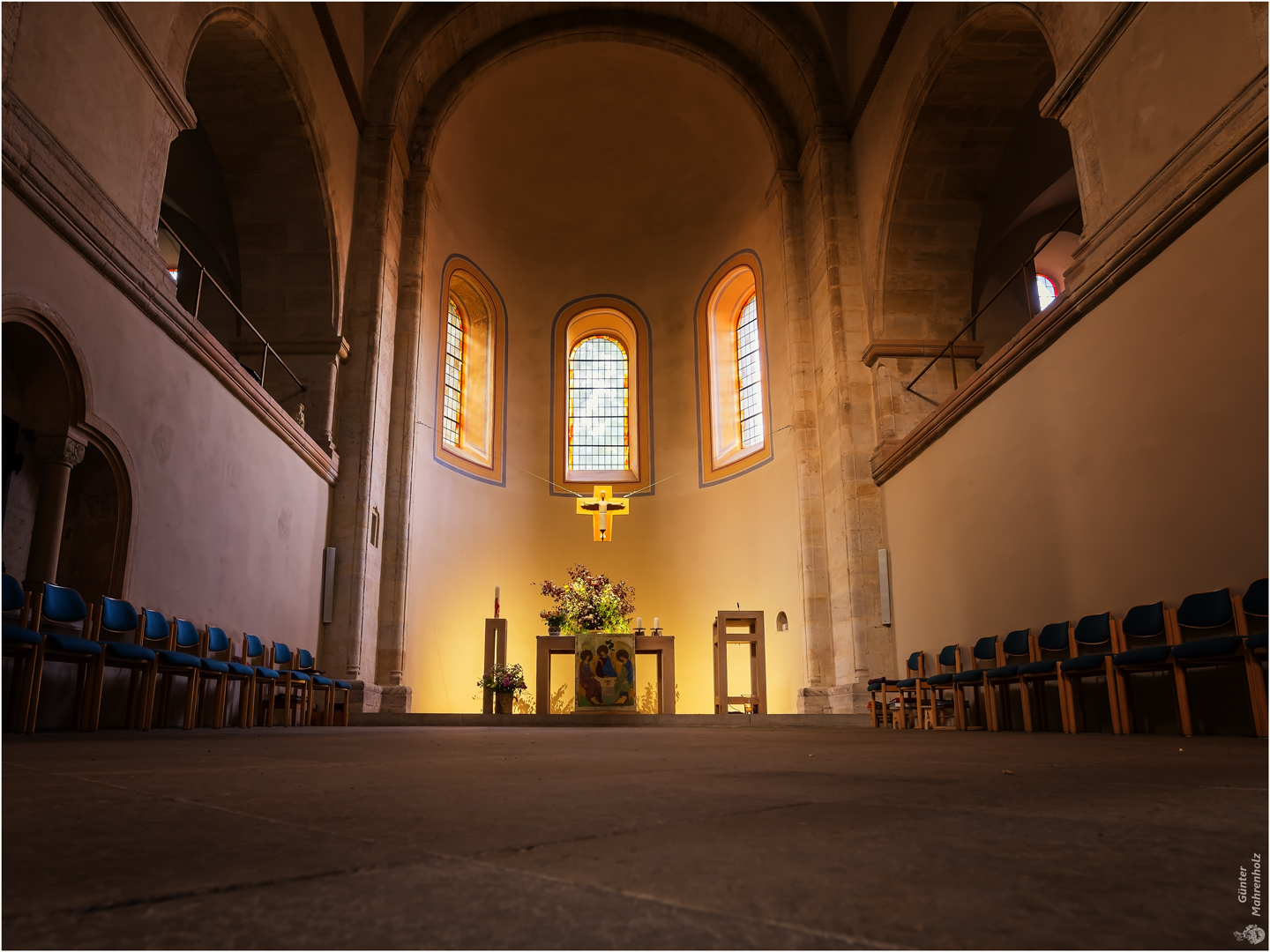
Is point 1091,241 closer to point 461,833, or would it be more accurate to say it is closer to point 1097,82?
point 1097,82

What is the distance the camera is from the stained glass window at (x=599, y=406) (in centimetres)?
1545

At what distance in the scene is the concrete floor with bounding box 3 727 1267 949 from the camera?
67cm

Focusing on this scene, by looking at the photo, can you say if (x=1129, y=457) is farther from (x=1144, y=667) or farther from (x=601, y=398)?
(x=601, y=398)

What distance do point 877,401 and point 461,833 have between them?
10.4m

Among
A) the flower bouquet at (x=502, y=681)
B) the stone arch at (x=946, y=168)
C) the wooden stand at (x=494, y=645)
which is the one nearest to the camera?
the stone arch at (x=946, y=168)

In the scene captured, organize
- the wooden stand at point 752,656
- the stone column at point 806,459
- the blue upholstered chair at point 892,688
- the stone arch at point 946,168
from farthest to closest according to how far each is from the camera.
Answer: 1. the stone column at point 806,459
2. the wooden stand at point 752,656
3. the stone arch at point 946,168
4. the blue upholstered chair at point 892,688

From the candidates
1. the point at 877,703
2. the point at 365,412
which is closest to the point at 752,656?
the point at 877,703

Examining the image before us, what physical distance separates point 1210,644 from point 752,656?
673 cm

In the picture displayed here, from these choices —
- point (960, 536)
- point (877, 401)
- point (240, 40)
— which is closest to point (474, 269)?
point (240, 40)

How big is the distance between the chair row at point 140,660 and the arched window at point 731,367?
7.31 meters

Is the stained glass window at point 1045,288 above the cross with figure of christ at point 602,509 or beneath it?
above

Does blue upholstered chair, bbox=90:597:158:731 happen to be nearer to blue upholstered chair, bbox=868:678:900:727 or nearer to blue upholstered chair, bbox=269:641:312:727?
blue upholstered chair, bbox=269:641:312:727

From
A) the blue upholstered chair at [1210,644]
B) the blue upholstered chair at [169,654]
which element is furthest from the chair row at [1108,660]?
the blue upholstered chair at [169,654]

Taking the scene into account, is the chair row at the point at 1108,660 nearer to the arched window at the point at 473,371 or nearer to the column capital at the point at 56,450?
the column capital at the point at 56,450
